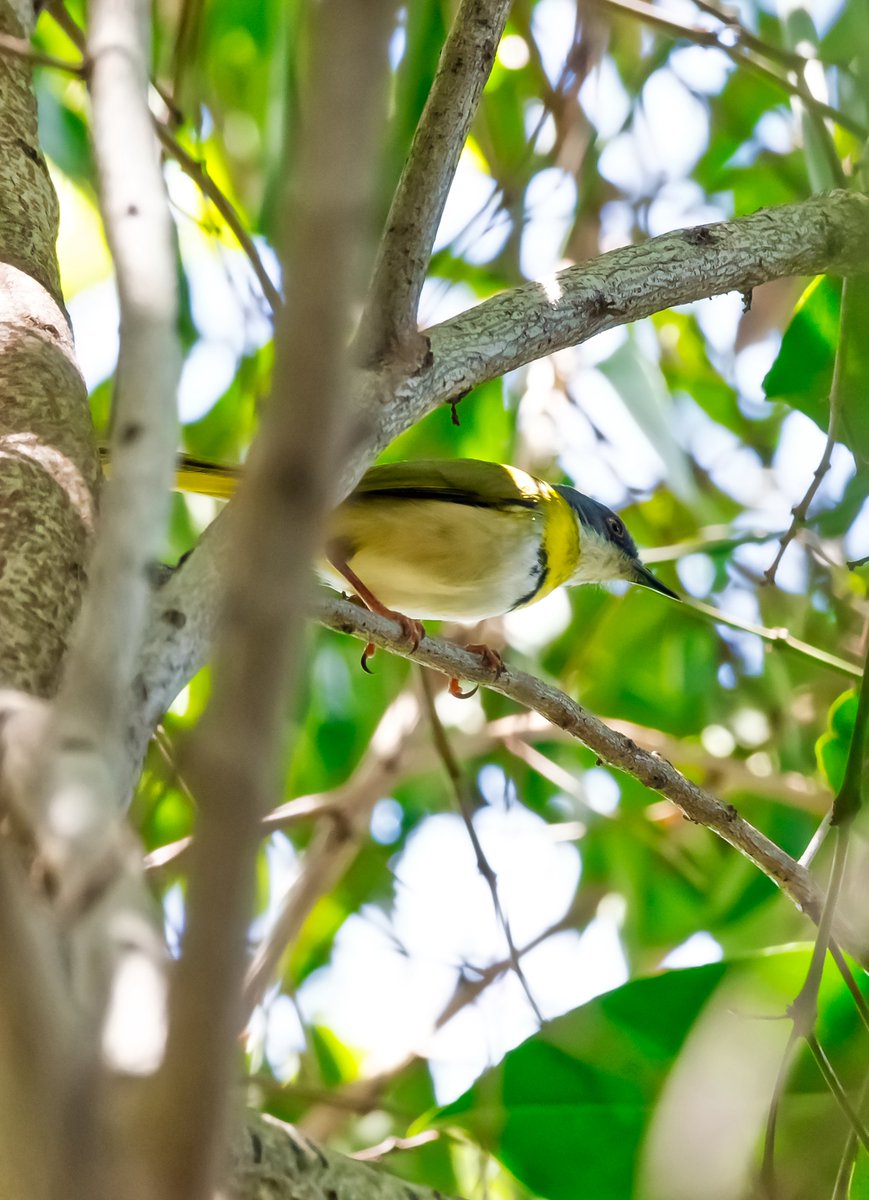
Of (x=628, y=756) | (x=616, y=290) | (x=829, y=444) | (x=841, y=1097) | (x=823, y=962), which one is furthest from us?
(x=829, y=444)

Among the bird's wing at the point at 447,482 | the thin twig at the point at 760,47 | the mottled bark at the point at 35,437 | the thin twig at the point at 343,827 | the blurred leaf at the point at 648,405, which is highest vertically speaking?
the thin twig at the point at 760,47

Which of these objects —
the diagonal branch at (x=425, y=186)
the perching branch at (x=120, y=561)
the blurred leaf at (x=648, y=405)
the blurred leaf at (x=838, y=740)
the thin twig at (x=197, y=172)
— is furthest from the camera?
the blurred leaf at (x=648, y=405)

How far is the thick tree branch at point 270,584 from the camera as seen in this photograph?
492 mm

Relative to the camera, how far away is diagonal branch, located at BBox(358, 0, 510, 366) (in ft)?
5.47

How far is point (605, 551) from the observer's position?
3.76 m

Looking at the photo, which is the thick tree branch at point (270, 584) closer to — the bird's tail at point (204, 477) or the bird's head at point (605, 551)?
the bird's tail at point (204, 477)

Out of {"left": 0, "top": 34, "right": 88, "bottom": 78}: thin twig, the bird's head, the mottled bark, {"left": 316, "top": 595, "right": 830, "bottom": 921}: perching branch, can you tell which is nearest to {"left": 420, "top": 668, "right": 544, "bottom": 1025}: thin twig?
{"left": 316, "top": 595, "right": 830, "bottom": 921}: perching branch

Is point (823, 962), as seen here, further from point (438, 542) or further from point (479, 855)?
point (438, 542)


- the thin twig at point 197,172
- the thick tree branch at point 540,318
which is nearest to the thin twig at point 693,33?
the thick tree branch at point 540,318

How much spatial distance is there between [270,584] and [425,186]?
1.36m

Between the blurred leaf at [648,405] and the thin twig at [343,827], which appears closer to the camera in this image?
the thin twig at [343,827]

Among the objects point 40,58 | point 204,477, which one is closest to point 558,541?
point 204,477

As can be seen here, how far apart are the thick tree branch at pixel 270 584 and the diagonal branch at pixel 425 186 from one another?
45.9 inches

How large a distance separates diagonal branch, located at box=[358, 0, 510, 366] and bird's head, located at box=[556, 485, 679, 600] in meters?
2.03
